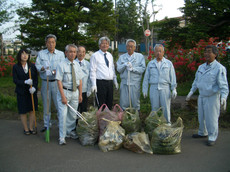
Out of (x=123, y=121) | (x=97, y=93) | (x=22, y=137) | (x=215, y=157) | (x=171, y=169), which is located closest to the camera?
(x=171, y=169)

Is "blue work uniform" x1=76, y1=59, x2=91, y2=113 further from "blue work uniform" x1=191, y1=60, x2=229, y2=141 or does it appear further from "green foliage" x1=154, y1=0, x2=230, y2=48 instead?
"green foliage" x1=154, y1=0, x2=230, y2=48

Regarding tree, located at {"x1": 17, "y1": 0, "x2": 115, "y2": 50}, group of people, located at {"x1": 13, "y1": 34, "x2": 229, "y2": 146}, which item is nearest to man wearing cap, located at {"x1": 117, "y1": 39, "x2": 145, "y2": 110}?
group of people, located at {"x1": 13, "y1": 34, "x2": 229, "y2": 146}

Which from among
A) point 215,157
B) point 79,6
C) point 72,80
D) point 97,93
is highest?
point 79,6

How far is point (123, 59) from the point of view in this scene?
16.9 ft

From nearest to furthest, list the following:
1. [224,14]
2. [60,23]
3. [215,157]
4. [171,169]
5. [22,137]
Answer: [171,169] < [215,157] < [22,137] < [224,14] < [60,23]

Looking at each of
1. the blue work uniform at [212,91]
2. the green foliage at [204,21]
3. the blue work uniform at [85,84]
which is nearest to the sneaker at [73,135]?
the blue work uniform at [85,84]

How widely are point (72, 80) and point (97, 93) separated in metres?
0.82

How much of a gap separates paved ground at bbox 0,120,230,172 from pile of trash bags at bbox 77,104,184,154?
12cm

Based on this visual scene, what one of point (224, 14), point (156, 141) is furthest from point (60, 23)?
point (156, 141)

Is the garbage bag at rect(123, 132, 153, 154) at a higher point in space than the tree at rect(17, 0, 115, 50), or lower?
lower

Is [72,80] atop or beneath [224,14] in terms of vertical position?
beneath

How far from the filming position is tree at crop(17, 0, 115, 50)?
528 inches

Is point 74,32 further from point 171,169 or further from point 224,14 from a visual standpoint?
point 171,169

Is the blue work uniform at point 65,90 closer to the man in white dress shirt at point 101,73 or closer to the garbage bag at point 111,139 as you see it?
the man in white dress shirt at point 101,73
